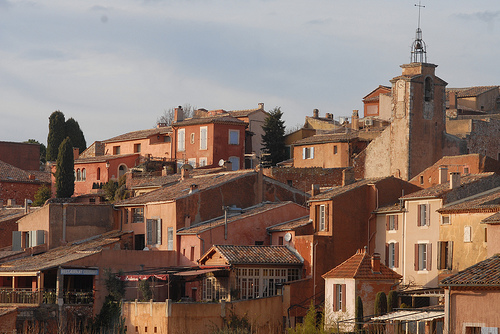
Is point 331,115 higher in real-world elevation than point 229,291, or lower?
higher

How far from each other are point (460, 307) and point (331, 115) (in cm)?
6733

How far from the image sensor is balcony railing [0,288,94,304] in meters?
48.0

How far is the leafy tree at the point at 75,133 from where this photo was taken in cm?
9388

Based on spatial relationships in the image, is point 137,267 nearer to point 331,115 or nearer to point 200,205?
point 200,205

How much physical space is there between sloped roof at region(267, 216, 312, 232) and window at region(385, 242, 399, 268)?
166 inches

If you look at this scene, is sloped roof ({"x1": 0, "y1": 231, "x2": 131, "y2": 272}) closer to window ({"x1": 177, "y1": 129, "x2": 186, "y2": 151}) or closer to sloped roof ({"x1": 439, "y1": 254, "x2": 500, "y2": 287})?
window ({"x1": 177, "y1": 129, "x2": 186, "y2": 151})

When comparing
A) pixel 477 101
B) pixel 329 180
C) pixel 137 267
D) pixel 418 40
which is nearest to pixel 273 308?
pixel 137 267

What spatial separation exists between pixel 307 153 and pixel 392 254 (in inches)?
1069

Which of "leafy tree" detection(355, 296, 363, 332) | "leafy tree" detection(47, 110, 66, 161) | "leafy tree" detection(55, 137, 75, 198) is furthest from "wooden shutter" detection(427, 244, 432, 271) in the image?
"leafy tree" detection(47, 110, 66, 161)

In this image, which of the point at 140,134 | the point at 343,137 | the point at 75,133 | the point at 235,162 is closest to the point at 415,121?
the point at 343,137

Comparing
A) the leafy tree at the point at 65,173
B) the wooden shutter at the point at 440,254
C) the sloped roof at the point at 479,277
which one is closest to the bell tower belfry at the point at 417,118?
the wooden shutter at the point at 440,254

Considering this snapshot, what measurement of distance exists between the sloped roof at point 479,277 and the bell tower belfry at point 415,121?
3274cm

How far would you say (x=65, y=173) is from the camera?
75.4 meters

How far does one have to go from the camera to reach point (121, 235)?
5459 cm
